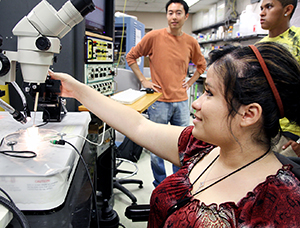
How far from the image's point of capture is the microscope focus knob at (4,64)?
2.36ft

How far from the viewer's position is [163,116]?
85.7 inches

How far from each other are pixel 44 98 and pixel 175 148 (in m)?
0.64

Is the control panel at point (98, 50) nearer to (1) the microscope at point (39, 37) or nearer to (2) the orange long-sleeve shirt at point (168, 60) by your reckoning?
(2) the orange long-sleeve shirt at point (168, 60)

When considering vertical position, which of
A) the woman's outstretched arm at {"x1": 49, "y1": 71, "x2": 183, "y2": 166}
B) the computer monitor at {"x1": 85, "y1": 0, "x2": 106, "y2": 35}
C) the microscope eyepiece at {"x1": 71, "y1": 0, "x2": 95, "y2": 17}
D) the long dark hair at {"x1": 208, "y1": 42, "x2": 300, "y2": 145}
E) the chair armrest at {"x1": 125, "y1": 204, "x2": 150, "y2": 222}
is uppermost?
the computer monitor at {"x1": 85, "y1": 0, "x2": 106, "y2": 35}

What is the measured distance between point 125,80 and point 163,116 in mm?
883

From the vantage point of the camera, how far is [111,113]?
38.5 inches

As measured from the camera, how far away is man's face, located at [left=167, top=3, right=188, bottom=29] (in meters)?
2.14

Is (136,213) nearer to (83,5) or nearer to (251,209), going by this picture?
(251,209)

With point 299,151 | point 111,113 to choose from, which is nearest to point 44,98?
point 111,113

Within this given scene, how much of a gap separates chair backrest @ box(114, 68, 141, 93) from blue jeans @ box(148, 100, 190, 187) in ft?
2.35

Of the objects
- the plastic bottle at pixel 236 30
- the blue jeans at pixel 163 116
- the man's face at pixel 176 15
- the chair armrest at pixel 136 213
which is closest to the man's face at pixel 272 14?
the man's face at pixel 176 15

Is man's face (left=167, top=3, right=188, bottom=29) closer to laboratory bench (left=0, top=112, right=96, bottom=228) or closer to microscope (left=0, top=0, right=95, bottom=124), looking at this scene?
microscope (left=0, top=0, right=95, bottom=124)

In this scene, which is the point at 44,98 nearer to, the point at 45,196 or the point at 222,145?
the point at 45,196

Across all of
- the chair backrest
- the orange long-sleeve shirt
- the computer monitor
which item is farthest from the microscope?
the chair backrest
